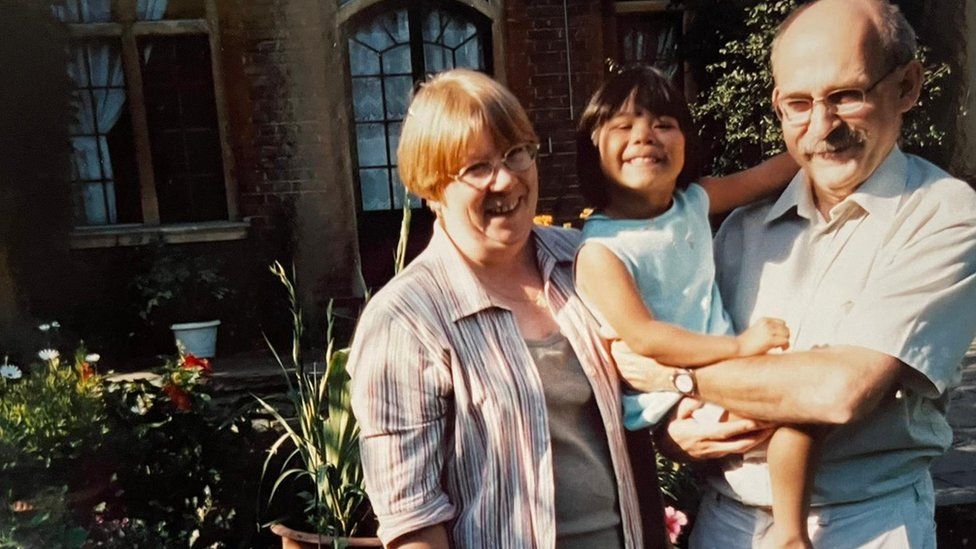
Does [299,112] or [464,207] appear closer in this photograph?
[464,207]

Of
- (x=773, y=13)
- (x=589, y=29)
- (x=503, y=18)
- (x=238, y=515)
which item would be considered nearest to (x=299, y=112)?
(x=503, y=18)

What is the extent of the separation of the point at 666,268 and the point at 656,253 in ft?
0.11

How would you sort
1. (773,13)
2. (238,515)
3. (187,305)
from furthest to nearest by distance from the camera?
1. (187,305)
2. (773,13)
3. (238,515)

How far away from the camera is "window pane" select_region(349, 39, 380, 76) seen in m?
7.01

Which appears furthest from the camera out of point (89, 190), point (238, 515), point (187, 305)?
point (89, 190)

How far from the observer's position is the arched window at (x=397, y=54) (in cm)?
701

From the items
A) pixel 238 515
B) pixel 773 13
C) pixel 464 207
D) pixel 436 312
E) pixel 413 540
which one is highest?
pixel 773 13

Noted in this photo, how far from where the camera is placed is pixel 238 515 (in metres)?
2.91

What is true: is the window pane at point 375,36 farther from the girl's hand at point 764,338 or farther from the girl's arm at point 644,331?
the girl's hand at point 764,338

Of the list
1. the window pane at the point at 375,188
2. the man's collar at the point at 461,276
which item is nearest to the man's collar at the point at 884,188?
the man's collar at the point at 461,276

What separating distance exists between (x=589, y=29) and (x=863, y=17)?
5555 millimetres

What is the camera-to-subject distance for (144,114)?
6.92m

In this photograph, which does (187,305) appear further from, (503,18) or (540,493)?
(540,493)

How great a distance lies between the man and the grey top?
0.12m
